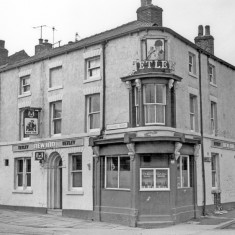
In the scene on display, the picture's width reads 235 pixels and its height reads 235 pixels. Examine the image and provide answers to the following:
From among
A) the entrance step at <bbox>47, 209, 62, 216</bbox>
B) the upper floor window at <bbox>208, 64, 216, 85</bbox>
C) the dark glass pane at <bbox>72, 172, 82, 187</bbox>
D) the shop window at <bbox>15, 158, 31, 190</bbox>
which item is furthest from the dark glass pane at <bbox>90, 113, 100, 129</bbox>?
the upper floor window at <bbox>208, 64, 216, 85</bbox>

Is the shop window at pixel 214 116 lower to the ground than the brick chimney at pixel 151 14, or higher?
lower

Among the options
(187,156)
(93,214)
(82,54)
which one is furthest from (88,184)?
(82,54)

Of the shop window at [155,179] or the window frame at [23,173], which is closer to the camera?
the shop window at [155,179]

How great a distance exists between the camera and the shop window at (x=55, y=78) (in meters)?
25.0

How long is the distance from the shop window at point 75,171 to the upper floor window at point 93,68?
4.39 meters

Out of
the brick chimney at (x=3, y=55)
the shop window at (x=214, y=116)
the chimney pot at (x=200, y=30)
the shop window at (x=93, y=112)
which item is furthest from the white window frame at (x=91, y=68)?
the brick chimney at (x=3, y=55)

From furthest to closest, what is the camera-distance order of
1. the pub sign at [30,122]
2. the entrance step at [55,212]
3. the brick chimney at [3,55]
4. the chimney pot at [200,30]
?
the brick chimney at [3,55] → the chimney pot at [200,30] → the pub sign at [30,122] → the entrance step at [55,212]

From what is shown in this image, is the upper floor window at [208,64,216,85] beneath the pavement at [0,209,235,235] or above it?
above

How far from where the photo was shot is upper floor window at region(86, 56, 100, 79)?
75.9ft

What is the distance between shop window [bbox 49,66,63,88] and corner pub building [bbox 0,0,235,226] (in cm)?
6

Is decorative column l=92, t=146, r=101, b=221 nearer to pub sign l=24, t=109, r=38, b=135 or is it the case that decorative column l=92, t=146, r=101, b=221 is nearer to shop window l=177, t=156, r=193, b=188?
shop window l=177, t=156, r=193, b=188

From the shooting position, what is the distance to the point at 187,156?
883 inches

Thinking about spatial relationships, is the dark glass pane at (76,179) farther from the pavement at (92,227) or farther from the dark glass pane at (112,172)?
the dark glass pane at (112,172)

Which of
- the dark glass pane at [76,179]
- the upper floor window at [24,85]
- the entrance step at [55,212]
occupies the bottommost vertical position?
the entrance step at [55,212]
